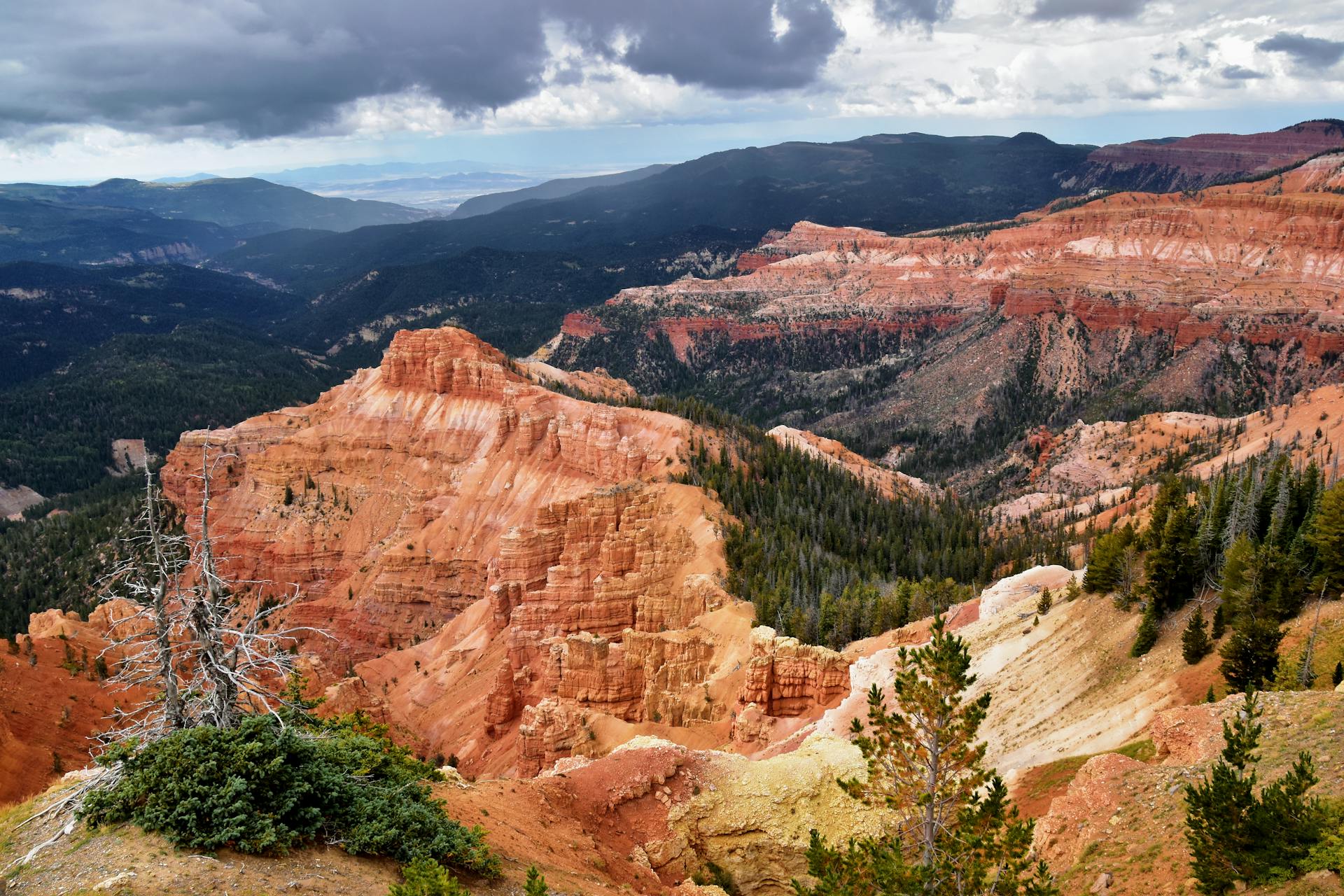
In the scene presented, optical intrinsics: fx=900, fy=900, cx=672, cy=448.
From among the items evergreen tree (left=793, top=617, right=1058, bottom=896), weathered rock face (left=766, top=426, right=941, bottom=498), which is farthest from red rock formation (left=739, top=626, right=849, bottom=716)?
weathered rock face (left=766, top=426, right=941, bottom=498)

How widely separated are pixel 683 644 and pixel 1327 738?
3416 centimetres

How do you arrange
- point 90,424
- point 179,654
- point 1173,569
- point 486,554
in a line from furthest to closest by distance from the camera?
point 90,424 → point 486,554 → point 1173,569 → point 179,654

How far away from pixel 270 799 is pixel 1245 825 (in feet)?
65.0

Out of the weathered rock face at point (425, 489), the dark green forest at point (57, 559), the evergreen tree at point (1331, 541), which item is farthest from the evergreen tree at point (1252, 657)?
the dark green forest at point (57, 559)

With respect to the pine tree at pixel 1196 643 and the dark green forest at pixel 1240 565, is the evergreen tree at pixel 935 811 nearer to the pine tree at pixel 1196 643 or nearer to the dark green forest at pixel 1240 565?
the dark green forest at pixel 1240 565

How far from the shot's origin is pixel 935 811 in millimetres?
20156

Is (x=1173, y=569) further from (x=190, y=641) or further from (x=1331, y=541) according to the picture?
(x=190, y=641)

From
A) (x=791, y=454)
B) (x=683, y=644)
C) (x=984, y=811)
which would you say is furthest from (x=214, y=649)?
(x=791, y=454)

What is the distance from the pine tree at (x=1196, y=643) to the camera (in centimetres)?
3319

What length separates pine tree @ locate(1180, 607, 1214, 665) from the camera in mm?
33188

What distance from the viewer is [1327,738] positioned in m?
22.3

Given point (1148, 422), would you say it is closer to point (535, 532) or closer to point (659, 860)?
point (535, 532)

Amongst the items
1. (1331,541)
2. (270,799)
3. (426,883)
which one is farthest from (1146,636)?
(270,799)

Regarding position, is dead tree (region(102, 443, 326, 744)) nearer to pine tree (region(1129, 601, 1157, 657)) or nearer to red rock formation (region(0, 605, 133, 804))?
red rock formation (region(0, 605, 133, 804))
